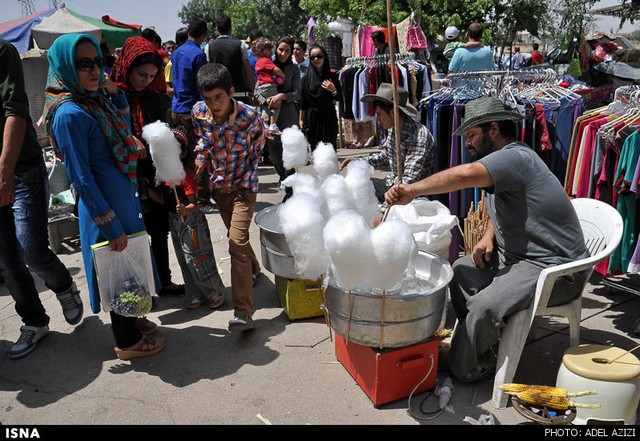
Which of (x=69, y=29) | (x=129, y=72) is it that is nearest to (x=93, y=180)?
(x=129, y=72)

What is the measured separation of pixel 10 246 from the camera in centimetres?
294

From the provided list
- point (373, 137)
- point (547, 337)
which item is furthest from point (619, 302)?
point (373, 137)

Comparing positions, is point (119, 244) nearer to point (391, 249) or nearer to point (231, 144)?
point (231, 144)

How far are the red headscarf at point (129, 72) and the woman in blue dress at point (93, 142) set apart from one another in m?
0.32

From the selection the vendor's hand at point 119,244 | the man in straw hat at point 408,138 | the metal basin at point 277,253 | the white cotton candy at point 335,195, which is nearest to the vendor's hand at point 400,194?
the white cotton candy at point 335,195

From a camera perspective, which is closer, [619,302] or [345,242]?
[345,242]

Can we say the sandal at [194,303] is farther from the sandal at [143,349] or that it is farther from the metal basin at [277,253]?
the metal basin at [277,253]

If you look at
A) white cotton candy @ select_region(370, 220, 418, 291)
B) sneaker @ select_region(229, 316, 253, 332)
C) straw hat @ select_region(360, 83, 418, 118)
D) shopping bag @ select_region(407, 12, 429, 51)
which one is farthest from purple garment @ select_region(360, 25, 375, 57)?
white cotton candy @ select_region(370, 220, 418, 291)

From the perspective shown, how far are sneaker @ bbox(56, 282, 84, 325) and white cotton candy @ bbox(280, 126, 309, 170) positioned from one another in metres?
1.79

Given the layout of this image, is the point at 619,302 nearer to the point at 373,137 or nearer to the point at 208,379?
the point at 208,379

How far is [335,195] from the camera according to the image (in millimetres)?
2969

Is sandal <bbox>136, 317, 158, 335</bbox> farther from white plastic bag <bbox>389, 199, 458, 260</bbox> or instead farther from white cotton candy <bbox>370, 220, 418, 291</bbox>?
white cotton candy <bbox>370, 220, 418, 291</bbox>

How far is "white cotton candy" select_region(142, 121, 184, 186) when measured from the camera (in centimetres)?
290

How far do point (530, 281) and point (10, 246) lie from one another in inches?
118
